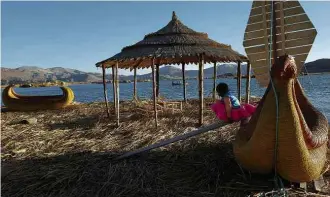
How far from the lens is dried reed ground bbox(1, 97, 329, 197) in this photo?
5.45 m

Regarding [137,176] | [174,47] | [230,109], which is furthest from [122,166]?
[174,47]

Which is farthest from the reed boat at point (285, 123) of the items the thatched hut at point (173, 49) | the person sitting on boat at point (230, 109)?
the thatched hut at point (173, 49)

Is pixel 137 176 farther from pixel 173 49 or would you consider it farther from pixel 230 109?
pixel 173 49

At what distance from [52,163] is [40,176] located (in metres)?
0.71

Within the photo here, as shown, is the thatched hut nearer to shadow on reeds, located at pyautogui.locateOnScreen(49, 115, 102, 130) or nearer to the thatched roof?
the thatched roof

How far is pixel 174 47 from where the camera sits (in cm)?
1000

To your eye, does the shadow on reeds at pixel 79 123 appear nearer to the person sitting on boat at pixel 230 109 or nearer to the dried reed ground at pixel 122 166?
the dried reed ground at pixel 122 166

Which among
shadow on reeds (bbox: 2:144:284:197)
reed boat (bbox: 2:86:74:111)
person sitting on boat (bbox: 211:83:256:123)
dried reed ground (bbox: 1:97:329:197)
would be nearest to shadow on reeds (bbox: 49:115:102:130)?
dried reed ground (bbox: 1:97:329:197)

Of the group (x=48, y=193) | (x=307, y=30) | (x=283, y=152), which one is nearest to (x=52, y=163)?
(x=48, y=193)

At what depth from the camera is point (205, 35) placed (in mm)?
11781

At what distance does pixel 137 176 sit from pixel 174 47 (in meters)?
5.14

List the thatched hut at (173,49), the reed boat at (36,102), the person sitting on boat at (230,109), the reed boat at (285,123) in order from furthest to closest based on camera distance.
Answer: the reed boat at (36,102)
the thatched hut at (173,49)
the person sitting on boat at (230,109)
the reed boat at (285,123)

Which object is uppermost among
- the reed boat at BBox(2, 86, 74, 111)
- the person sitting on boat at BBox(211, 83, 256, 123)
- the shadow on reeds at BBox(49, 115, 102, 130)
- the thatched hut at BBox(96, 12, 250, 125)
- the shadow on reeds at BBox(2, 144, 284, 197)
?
the thatched hut at BBox(96, 12, 250, 125)

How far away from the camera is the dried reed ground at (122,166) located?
17.9ft
